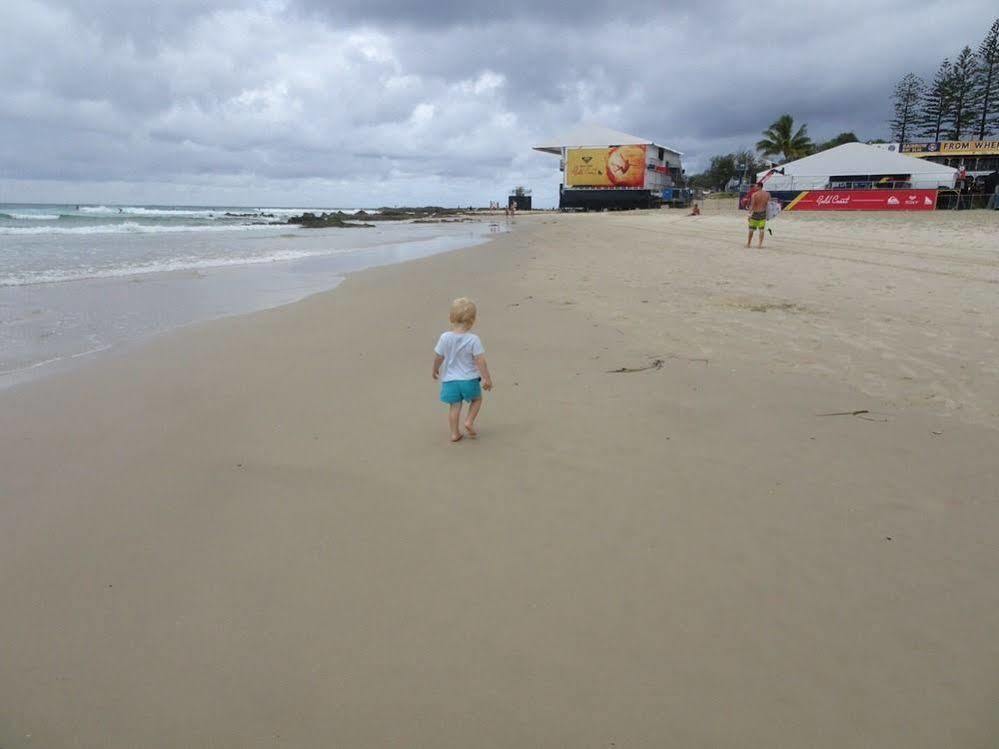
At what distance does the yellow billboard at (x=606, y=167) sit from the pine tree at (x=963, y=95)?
105 feet

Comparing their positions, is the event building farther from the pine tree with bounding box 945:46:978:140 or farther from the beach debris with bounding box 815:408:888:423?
the pine tree with bounding box 945:46:978:140

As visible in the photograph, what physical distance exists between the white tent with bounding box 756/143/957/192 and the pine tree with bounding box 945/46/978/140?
123 feet

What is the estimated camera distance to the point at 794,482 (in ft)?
9.90

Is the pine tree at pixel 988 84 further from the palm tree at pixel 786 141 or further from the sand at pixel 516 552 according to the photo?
the sand at pixel 516 552

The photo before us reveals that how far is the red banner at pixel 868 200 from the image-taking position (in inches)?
917

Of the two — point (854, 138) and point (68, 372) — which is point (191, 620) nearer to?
point (68, 372)

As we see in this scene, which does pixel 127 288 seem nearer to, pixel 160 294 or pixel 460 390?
pixel 160 294

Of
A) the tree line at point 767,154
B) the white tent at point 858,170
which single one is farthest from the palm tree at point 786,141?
the white tent at point 858,170

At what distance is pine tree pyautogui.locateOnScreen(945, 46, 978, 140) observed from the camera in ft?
173

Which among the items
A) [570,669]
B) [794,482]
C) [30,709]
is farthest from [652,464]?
[30,709]

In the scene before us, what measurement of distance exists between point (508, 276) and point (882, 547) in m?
8.62

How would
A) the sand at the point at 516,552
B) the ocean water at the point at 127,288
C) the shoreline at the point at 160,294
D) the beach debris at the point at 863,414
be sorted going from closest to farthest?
the sand at the point at 516,552, the beach debris at the point at 863,414, the shoreline at the point at 160,294, the ocean water at the point at 127,288

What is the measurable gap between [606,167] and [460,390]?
4968cm

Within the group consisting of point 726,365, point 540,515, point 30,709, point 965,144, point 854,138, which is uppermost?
point 854,138
